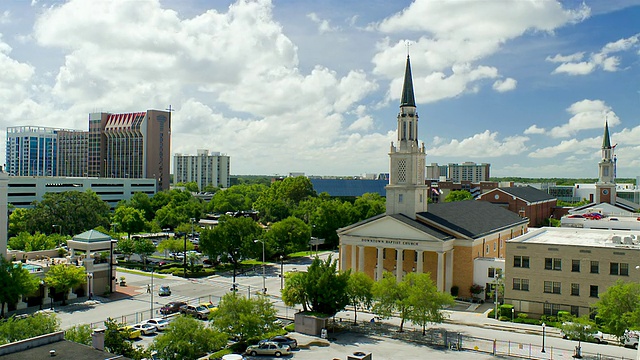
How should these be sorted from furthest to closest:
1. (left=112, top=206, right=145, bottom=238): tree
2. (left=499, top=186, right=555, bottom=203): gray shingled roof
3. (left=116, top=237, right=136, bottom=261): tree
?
(left=499, top=186, right=555, bottom=203): gray shingled roof < (left=112, top=206, right=145, bottom=238): tree < (left=116, top=237, right=136, bottom=261): tree

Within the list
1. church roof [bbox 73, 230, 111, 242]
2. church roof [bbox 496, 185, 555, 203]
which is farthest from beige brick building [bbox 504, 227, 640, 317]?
Result: church roof [bbox 496, 185, 555, 203]

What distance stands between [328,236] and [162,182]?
362ft

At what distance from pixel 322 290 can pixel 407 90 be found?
28854mm

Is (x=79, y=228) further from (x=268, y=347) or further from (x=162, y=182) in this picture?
(x=162, y=182)

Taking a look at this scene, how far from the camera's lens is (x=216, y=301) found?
168 feet

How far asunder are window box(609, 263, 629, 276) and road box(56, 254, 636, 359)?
759 cm

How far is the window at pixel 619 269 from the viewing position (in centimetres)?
4306

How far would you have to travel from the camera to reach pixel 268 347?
34781 mm

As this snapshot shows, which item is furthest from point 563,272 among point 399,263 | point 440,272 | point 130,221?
point 130,221

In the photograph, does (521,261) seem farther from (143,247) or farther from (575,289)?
(143,247)

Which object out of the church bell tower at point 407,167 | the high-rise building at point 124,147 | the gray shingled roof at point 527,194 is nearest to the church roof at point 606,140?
the gray shingled roof at point 527,194

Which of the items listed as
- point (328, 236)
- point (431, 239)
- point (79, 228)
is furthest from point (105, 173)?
point (431, 239)

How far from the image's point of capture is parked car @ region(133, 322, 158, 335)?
39.7 metres

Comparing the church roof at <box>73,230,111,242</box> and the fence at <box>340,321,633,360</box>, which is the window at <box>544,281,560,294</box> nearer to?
the fence at <box>340,321,633,360</box>
